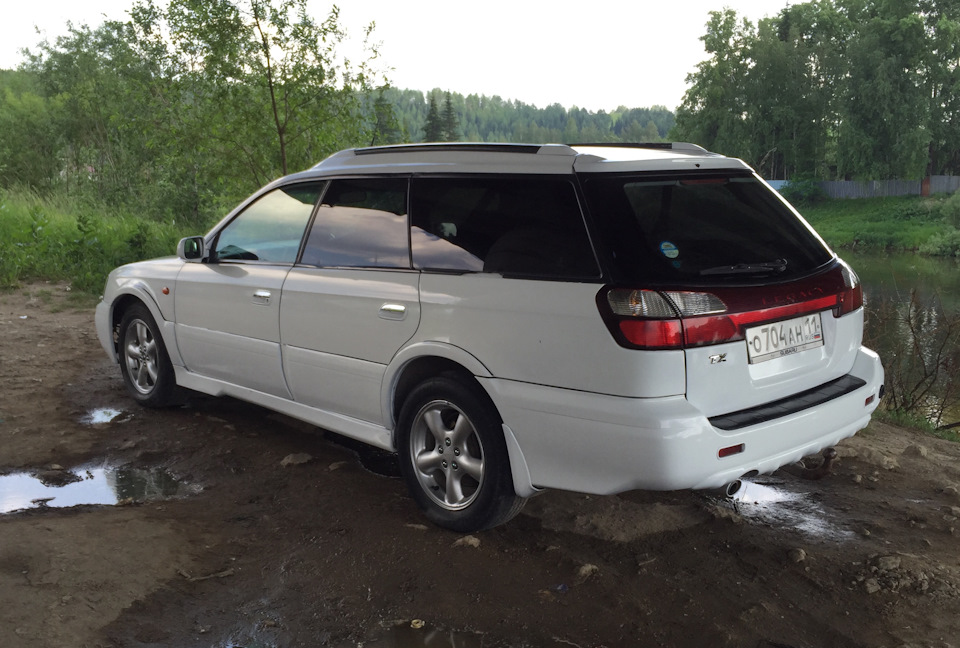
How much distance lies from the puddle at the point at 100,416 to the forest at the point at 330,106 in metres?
4.06

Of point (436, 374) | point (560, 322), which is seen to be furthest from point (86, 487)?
point (560, 322)

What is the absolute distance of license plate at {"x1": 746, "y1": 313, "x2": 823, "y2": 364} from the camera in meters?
3.32

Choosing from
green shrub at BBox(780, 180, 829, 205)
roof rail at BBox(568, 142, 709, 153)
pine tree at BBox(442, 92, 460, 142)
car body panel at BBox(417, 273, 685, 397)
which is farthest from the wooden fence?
car body panel at BBox(417, 273, 685, 397)

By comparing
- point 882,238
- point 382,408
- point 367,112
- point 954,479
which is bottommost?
point 882,238

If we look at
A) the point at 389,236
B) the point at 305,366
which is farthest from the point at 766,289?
the point at 305,366

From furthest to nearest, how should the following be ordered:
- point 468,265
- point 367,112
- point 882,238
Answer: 1. point 882,238
2. point 367,112
3. point 468,265

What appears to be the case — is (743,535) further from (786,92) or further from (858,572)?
(786,92)

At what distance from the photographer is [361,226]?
4.40m

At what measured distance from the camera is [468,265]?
12.3ft

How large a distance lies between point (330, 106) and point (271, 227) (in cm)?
643

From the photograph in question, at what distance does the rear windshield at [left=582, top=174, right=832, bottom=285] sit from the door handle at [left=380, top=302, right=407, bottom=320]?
1115 mm

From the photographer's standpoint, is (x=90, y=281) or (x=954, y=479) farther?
(x=90, y=281)

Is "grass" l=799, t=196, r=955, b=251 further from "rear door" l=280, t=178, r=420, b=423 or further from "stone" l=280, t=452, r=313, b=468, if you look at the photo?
"rear door" l=280, t=178, r=420, b=423

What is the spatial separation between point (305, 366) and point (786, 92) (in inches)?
3137
